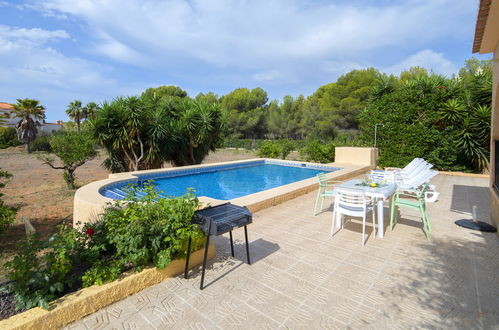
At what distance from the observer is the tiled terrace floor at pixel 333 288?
7.13 ft

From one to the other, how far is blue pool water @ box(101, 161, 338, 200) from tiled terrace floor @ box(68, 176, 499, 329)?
4861 mm

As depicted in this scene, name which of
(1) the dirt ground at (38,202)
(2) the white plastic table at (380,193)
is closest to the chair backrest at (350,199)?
(2) the white plastic table at (380,193)

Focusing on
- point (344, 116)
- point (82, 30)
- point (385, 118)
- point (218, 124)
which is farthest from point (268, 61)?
point (82, 30)

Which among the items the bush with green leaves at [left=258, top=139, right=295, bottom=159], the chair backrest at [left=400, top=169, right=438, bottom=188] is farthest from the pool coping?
the bush with green leaves at [left=258, top=139, right=295, bottom=159]

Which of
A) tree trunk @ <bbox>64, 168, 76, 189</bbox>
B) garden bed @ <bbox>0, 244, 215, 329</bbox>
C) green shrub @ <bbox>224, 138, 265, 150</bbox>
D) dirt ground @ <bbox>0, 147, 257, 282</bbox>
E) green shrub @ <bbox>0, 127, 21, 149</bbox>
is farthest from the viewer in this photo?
green shrub @ <bbox>224, 138, 265, 150</bbox>

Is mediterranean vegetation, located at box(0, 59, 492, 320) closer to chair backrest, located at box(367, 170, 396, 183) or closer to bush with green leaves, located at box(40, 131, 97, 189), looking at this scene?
bush with green leaves, located at box(40, 131, 97, 189)

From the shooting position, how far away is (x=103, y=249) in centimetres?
258

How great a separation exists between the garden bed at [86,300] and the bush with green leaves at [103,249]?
66mm

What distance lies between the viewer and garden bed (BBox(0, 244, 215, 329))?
1.90 meters

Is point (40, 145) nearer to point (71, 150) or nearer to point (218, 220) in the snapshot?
point (71, 150)

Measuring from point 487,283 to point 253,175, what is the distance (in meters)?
9.77

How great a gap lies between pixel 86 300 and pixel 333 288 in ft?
7.37

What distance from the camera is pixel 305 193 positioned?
690cm

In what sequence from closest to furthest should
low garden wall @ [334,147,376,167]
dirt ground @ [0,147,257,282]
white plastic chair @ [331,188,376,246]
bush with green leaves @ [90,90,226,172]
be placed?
1. white plastic chair @ [331,188,376,246]
2. dirt ground @ [0,147,257,282]
3. bush with green leaves @ [90,90,226,172]
4. low garden wall @ [334,147,376,167]
